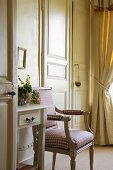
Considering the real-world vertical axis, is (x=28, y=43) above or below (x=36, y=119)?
above

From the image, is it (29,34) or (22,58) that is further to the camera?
(29,34)

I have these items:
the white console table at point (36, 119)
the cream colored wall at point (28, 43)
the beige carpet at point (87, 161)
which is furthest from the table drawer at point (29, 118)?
the beige carpet at point (87, 161)

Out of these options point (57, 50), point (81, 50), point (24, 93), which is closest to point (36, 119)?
point (24, 93)

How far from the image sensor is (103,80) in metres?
4.14

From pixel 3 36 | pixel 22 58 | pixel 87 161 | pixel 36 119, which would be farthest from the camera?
pixel 87 161

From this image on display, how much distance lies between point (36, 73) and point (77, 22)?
4.51 ft

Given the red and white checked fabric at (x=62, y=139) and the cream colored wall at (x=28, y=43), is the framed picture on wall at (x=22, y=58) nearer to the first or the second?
the cream colored wall at (x=28, y=43)

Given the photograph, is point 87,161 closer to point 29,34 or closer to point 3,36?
point 29,34

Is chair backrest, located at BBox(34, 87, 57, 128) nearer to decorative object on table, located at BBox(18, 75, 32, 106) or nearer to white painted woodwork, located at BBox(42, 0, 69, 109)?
decorative object on table, located at BBox(18, 75, 32, 106)

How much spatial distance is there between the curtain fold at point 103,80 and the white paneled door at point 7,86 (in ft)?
8.63

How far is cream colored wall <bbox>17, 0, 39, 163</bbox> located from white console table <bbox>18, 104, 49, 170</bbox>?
338 mm

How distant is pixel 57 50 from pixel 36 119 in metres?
1.42

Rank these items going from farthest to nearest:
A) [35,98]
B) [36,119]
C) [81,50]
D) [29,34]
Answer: [81,50] → [29,34] → [35,98] → [36,119]

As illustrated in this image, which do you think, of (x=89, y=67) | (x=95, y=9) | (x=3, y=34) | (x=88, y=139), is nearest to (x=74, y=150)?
(x=88, y=139)
